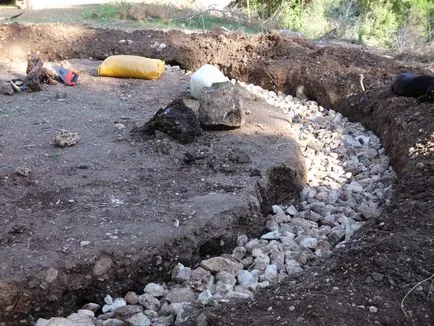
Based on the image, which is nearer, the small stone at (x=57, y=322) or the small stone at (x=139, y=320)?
the small stone at (x=57, y=322)

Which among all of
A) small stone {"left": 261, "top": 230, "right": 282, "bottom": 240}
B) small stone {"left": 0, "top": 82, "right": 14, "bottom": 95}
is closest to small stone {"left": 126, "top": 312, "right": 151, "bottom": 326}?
small stone {"left": 261, "top": 230, "right": 282, "bottom": 240}

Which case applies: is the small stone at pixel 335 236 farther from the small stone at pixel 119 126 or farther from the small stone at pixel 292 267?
the small stone at pixel 119 126

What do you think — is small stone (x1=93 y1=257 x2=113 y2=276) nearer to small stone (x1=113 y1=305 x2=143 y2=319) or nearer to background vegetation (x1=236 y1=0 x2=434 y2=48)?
small stone (x1=113 y1=305 x2=143 y2=319)

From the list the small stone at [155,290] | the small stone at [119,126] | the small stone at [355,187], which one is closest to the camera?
the small stone at [155,290]

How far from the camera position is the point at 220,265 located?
341 centimetres

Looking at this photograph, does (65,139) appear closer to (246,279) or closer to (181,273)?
(181,273)

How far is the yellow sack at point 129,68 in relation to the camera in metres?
6.93

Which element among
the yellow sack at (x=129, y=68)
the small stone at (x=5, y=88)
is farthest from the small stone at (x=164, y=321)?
the yellow sack at (x=129, y=68)

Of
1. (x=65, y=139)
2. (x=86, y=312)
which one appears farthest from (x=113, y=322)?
(x=65, y=139)

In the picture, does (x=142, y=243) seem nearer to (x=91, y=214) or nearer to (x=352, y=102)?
(x=91, y=214)

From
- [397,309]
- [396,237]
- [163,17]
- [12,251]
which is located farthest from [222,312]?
[163,17]

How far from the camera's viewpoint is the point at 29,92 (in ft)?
20.8

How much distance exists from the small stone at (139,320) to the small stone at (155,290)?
283mm

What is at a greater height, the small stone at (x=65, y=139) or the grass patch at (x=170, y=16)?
the small stone at (x=65, y=139)
